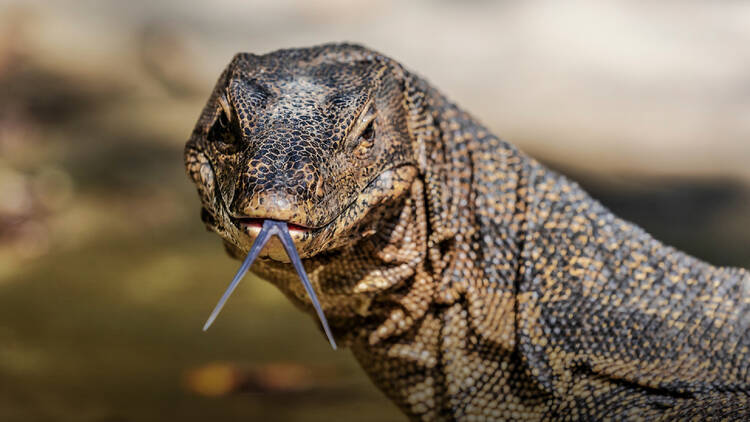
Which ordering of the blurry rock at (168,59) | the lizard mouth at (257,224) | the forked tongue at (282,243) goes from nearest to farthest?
1. the forked tongue at (282,243)
2. the lizard mouth at (257,224)
3. the blurry rock at (168,59)

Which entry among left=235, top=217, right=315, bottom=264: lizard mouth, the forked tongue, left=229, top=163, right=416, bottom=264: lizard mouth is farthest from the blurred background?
the forked tongue

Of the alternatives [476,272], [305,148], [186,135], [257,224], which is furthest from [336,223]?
[186,135]

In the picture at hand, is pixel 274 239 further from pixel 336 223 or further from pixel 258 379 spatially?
pixel 258 379

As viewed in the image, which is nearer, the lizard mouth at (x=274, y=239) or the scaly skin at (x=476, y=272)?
the lizard mouth at (x=274, y=239)

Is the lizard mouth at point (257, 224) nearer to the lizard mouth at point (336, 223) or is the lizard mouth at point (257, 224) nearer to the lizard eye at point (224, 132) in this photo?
the lizard mouth at point (336, 223)

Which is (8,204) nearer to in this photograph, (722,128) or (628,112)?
(628,112)

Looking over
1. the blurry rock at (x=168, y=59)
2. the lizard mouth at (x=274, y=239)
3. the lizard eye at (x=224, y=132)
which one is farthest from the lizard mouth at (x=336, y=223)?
the blurry rock at (x=168, y=59)

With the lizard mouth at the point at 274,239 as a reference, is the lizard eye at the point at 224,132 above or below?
above
